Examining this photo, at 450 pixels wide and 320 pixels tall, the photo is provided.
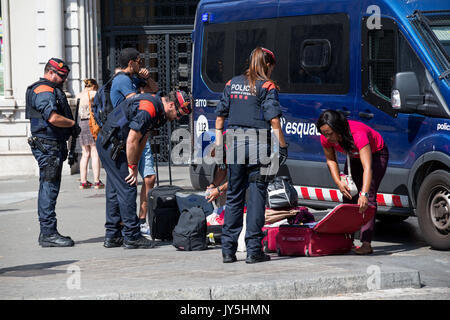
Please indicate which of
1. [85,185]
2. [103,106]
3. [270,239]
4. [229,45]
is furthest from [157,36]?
[270,239]

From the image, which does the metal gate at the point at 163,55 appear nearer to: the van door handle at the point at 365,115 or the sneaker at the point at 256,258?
the van door handle at the point at 365,115

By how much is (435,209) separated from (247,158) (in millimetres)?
2035

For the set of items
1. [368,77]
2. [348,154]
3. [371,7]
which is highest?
[371,7]

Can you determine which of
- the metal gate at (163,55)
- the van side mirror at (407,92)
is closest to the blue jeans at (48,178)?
Result: the van side mirror at (407,92)

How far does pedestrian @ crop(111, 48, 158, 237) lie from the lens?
9.23 meters

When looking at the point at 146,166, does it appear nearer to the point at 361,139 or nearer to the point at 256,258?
the point at 256,258

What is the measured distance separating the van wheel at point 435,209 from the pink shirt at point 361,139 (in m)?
0.60

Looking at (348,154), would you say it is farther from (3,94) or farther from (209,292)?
(3,94)

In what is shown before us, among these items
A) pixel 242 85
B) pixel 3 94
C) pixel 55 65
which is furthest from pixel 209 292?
pixel 3 94

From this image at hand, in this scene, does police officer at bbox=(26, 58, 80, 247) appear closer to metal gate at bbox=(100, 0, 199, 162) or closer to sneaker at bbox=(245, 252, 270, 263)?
sneaker at bbox=(245, 252, 270, 263)

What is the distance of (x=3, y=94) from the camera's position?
18.0 metres

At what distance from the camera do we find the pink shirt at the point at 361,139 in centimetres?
830

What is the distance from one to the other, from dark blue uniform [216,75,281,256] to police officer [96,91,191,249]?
30.1 inches

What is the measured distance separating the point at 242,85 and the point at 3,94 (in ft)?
36.5
